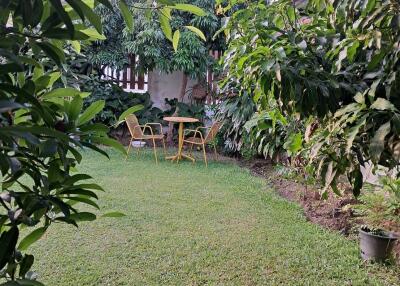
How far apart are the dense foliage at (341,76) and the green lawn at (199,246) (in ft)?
4.77

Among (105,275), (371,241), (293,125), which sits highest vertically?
(293,125)

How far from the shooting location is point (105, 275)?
2500 mm

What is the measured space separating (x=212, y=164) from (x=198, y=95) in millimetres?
2517

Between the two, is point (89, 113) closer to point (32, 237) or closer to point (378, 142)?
point (32, 237)

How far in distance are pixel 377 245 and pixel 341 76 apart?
1930 mm

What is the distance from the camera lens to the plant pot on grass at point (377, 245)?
2.80 meters

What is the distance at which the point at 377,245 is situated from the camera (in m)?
2.80

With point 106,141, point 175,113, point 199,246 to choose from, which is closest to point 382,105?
point 106,141

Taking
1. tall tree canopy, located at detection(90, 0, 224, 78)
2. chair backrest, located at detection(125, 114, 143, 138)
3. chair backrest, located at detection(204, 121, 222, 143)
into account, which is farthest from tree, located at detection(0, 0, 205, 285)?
tall tree canopy, located at detection(90, 0, 224, 78)

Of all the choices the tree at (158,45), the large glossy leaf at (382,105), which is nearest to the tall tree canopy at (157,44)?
the tree at (158,45)

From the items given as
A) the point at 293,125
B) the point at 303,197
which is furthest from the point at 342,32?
the point at 303,197

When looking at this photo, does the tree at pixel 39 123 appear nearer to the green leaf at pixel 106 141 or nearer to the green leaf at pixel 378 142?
the green leaf at pixel 106 141

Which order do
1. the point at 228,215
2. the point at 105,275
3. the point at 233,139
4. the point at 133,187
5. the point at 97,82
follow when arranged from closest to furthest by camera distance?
the point at 105,275
the point at 228,215
the point at 133,187
the point at 233,139
the point at 97,82

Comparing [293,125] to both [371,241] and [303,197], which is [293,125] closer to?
[371,241]
